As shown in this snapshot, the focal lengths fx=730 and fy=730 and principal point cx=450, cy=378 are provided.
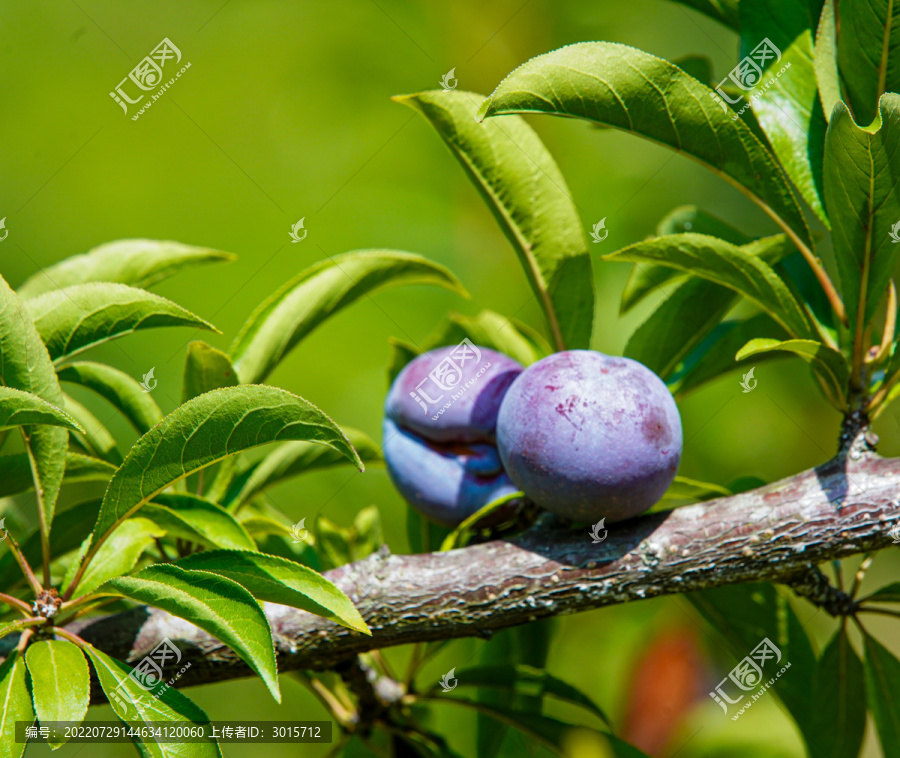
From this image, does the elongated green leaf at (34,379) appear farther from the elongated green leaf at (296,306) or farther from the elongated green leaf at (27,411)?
the elongated green leaf at (296,306)

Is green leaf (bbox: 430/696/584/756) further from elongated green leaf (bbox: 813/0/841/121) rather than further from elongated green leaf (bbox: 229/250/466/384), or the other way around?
elongated green leaf (bbox: 813/0/841/121)

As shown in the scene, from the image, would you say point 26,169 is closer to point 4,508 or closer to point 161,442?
point 4,508

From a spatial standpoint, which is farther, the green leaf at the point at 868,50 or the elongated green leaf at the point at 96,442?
→ the elongated green leaf at the point at 96,442

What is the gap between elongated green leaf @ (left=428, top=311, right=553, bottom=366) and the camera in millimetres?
939

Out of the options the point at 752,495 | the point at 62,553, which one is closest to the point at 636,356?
the point at 752,495

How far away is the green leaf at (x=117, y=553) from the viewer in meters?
0.70

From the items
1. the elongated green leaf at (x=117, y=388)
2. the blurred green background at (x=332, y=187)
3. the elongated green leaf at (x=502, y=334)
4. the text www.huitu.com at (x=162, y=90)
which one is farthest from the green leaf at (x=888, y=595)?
the text www.huitu.com at (x=162, y=90)

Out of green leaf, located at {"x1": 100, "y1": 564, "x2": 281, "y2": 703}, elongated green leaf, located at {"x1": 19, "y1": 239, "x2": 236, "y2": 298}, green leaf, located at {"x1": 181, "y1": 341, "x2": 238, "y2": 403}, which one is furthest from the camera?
elongated green leaf, located at {"x1": 19, "y1": 239, "x2": 236, "y2": 298}

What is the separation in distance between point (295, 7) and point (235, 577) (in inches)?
124

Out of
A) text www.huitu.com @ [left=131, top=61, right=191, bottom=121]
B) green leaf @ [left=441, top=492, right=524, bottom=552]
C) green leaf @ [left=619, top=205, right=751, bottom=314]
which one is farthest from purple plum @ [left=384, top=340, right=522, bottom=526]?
text www.huitu.com @ [left=131, top=61, right=191, bottom=121]

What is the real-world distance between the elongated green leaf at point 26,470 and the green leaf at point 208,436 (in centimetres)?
15

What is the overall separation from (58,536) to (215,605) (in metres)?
0.35

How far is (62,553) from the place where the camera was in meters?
0.84

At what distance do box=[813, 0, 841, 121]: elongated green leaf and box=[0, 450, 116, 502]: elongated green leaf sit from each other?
2.70ft
